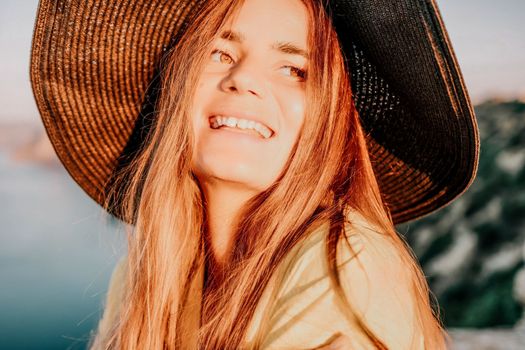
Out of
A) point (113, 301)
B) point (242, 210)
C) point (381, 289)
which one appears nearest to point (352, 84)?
point (242, 210)

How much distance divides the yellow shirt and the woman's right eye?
597 mm

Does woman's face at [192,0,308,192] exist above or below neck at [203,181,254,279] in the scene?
above

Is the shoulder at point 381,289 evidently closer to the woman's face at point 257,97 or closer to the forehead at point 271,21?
the woman's face at point 257,97

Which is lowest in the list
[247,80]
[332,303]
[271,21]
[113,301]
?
[113,301]

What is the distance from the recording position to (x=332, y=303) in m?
1.28

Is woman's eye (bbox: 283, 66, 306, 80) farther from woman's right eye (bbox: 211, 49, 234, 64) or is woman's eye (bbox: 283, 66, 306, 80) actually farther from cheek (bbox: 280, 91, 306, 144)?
woman's right eye (bbox: 211, 49, 234, 64)

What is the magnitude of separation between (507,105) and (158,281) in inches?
125

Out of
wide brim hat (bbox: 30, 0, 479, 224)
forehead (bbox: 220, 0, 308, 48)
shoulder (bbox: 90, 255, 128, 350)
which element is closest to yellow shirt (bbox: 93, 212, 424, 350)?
wide brim hat (bbox: 30, 0, 479, 224)

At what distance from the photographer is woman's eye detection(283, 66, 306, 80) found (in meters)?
1.67

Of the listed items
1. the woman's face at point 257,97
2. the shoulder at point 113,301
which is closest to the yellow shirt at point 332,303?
the woman's face at point 257,97

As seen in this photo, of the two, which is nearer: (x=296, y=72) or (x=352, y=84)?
(x=296, y=72)

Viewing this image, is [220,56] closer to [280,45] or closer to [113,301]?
[280,45]

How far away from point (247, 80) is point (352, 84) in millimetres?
400

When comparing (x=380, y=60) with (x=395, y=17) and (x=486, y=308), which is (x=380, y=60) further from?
(x=486, y=308)
